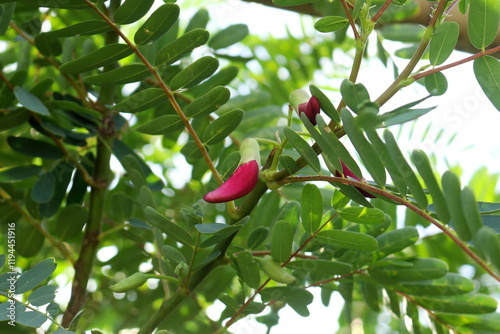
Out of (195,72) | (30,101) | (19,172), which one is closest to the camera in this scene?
(195,72)

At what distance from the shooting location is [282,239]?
2.02 feet

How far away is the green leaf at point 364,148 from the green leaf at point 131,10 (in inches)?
9.4

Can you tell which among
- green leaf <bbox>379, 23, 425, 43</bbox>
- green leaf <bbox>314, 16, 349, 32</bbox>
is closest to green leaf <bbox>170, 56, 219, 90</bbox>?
green leaf <bbox>314, 16, 349, 32</bbox>

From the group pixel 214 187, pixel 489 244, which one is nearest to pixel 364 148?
pixel 489 244

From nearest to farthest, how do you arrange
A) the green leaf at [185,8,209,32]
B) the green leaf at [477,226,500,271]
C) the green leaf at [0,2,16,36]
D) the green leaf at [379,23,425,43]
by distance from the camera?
the green leaf at [477,226,500,271] → the green leaf at [0,2,16,36] → the green leaf at [185,8,209,32] → the green leaf at [379,23,425,43]

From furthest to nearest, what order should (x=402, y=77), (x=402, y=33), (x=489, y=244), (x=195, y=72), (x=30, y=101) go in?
(x=402, y=33)
(x=30, y=101)
(x=195, y=72)
(x=402, y=77)
(x=489, y=244)

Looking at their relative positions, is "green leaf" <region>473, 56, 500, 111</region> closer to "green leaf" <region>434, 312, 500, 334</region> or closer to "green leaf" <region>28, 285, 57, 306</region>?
"green leaf" <region>434, 312, 500, 334</region>

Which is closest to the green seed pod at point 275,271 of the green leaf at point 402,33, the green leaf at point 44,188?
the green leaf at point 44,188

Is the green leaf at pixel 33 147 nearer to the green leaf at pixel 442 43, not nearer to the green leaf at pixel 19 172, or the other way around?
the green leaf at pixel 19 172

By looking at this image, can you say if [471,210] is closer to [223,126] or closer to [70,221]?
[223,126]

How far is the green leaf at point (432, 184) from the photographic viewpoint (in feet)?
1.55

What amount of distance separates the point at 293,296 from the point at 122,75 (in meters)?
0.28

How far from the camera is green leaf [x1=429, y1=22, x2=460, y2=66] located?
1.88 feet

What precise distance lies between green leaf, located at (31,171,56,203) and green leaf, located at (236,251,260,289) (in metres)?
0.31
